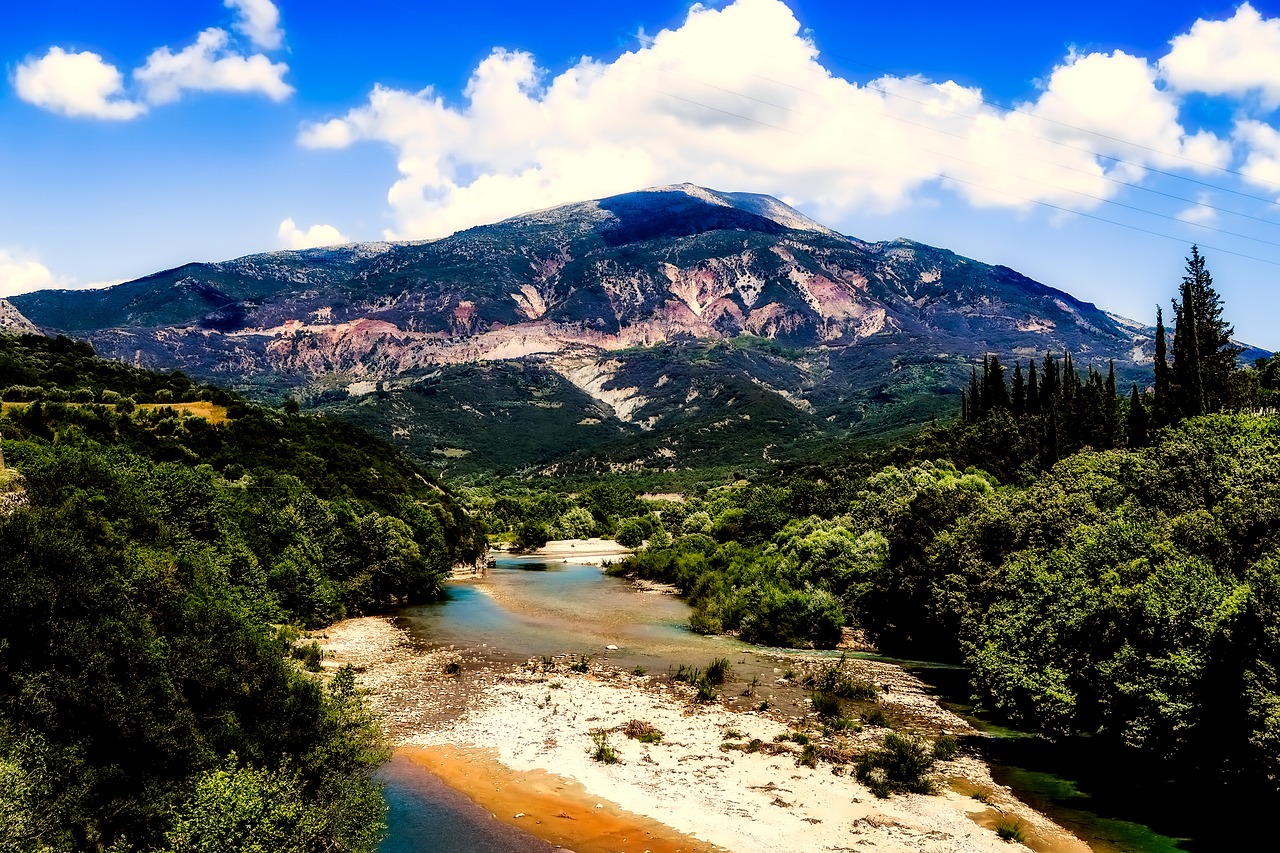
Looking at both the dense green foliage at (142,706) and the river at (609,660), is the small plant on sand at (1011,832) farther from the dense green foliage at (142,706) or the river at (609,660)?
the dense green foliage at (142,706)

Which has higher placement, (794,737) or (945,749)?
(945,749)

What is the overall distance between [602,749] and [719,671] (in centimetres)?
1424

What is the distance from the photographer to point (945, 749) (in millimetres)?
33906

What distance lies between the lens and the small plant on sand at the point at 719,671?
149 feet

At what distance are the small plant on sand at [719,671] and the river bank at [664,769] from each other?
123 cm

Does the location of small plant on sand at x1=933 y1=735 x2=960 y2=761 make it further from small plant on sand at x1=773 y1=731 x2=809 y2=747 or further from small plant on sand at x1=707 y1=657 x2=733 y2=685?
small plant on sand at x1=707 y1=657 x2=733 y2=685

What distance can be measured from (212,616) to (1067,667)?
31624 mm

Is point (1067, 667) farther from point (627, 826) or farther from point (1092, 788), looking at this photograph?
point (627, 826)

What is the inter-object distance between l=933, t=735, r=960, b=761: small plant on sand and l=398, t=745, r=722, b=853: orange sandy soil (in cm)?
1313

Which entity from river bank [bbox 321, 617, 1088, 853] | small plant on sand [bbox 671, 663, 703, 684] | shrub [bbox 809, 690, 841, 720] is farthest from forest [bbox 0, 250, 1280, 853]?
small plant on sand [bbox 671, 663, 703, 684]

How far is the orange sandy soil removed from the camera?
84.5 feet

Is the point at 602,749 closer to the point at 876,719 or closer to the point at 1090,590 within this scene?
the point at 876,719

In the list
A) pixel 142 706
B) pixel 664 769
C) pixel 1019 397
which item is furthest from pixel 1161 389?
pixel 142 706

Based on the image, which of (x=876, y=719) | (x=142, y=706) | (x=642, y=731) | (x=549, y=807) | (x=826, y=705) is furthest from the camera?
(x=826, y=705)
